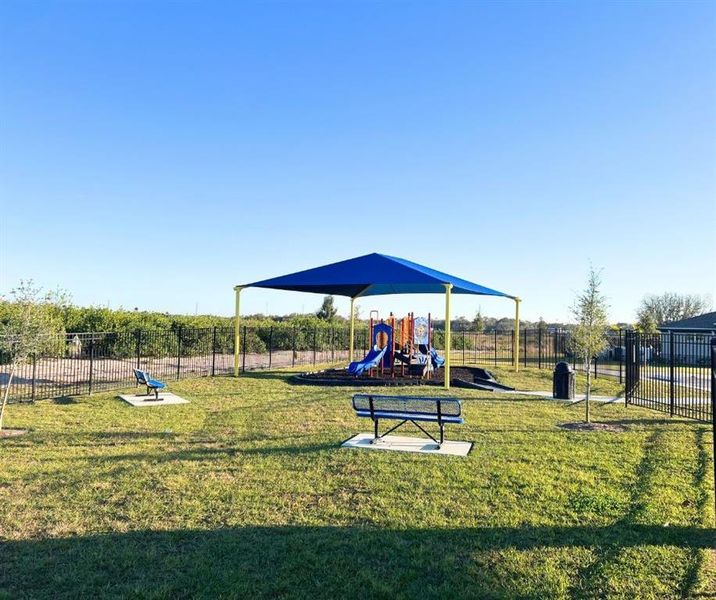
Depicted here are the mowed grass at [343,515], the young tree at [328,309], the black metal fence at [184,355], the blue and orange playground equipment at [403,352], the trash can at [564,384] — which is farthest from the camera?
the young tree at [328,309]

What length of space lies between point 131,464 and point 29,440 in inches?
92.2

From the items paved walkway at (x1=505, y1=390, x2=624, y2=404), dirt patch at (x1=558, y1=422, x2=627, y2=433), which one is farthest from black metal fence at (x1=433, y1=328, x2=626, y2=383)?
dirt patch at (x1=558, y1=422, x2=627, y2=433)

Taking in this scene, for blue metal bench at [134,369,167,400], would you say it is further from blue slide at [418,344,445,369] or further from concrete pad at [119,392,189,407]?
blue slide at [418,344,445,369]

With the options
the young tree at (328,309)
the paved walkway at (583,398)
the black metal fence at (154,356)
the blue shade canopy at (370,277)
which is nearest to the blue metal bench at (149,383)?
the black metal fence at (154,356)

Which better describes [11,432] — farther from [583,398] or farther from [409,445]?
[583,398]

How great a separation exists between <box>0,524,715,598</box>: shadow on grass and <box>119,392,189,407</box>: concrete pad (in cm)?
735

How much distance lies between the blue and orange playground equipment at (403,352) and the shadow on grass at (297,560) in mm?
12451

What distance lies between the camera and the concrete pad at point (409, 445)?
23.9 ft

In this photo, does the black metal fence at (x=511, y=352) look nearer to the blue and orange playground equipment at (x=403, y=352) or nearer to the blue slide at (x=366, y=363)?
the blue and orange playground equipment at (x=403, y=352)

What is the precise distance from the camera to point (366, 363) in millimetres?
17078

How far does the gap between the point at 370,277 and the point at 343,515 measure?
11889 millimetres

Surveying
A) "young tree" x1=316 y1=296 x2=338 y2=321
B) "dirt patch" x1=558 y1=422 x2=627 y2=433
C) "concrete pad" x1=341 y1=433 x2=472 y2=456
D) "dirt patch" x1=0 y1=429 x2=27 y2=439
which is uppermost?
"young tree" x1=316 y1=296 x2=338 y2=321

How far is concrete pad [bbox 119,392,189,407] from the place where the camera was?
11328 millimetres

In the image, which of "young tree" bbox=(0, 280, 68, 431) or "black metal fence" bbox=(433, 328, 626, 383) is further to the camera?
"black metal fence" bbox=(433, 328, 626, 383)
